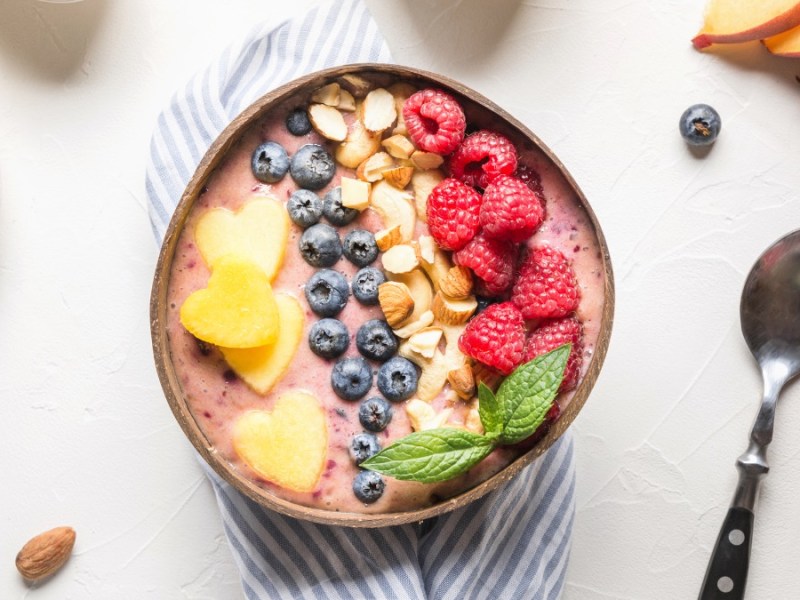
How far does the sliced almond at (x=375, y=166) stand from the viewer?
1.90 m

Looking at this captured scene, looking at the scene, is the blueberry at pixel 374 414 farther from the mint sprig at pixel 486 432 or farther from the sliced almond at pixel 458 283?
the sliced almond at pixel 458 283

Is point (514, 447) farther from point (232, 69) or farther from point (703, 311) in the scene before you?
point (232, 69)

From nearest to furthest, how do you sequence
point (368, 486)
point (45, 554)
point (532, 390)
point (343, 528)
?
point (532, 390)
point (368, 486)
point (343, 528)
point (45, 554)

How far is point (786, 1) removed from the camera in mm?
2209

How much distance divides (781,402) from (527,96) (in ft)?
3.18

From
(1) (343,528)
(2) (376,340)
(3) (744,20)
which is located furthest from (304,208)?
(3) (744,20)

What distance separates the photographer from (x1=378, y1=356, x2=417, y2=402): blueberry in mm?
1849

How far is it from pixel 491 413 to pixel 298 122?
2.30ft

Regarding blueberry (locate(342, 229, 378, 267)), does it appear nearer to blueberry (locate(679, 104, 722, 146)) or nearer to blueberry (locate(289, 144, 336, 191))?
blueberry (locate(289, 144, 336, 191))

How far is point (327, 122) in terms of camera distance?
190 cm

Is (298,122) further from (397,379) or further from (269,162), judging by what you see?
(397,379)

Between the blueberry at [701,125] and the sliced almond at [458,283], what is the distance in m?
0.77

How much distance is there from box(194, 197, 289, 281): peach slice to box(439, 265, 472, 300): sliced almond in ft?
1.11

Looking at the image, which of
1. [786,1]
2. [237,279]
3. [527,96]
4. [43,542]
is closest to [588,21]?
[527,96]
